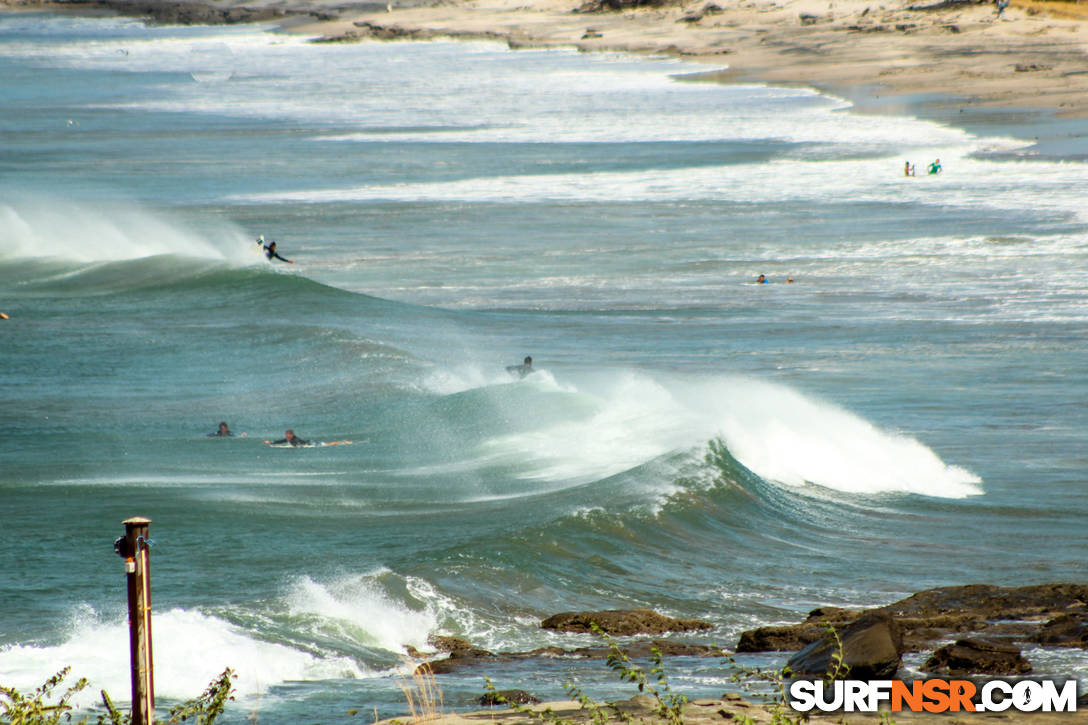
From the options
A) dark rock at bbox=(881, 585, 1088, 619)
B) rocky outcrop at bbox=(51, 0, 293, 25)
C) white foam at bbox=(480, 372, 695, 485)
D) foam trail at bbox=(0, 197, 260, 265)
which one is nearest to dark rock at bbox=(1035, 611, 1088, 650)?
dark rock at bbox=(881, 585, 1088, 619)

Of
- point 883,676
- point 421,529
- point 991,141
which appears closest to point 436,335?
point 421,529

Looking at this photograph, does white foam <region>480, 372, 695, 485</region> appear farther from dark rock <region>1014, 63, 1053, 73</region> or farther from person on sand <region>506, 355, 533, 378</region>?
dark rock <region>1014, 63, 1053, 73</region>

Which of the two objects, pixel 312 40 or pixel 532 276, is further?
pixel 312 40

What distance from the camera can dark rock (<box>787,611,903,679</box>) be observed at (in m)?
13.0

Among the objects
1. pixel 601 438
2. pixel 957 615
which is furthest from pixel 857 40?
pixel 957 615

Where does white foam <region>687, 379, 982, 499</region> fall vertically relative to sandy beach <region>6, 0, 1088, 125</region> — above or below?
below

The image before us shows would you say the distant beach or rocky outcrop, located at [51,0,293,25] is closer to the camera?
the distant beach

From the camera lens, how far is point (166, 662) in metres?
14.7

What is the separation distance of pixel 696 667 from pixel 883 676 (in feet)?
6.36

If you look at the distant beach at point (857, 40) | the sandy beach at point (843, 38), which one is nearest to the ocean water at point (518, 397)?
the distant beach at point (857, 40)

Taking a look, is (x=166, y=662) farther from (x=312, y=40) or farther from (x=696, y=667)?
(x=312, y=40)

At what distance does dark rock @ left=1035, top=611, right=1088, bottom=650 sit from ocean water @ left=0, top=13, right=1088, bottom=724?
0.31 m

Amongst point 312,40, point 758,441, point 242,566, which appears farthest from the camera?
point 312,40

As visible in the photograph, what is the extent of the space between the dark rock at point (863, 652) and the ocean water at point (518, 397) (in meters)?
1.20
